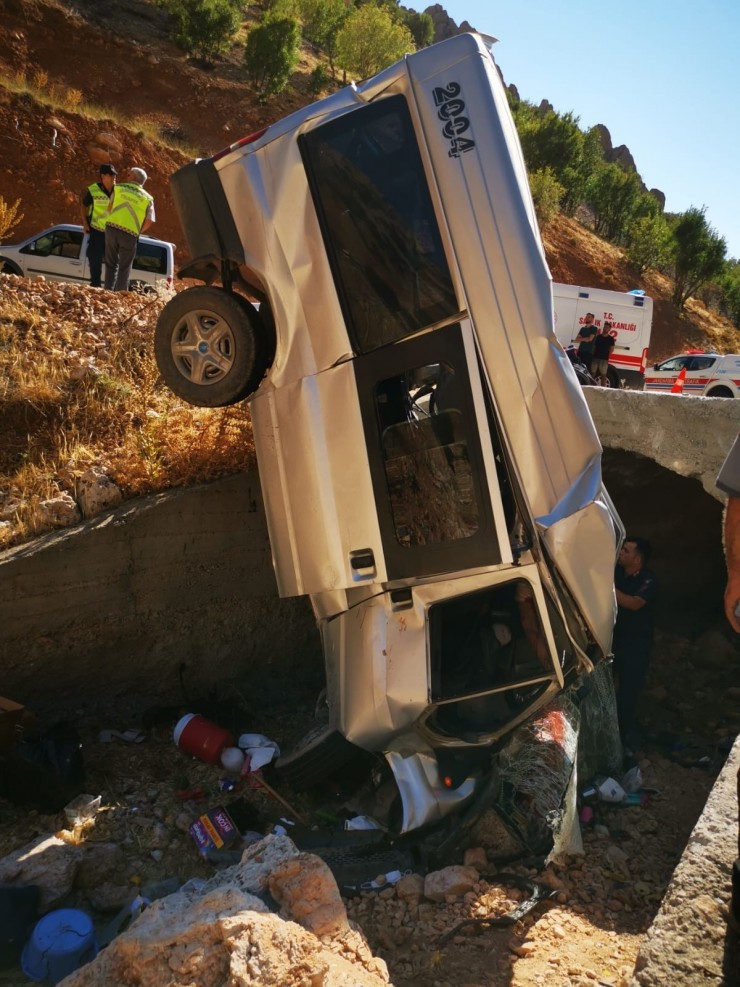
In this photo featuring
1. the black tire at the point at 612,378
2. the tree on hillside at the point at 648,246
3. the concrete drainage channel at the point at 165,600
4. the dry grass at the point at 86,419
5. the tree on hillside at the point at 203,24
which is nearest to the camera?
the concrete drainage channel at the point at 165,600

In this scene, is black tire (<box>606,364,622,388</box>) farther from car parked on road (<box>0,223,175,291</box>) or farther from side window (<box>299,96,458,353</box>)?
side window (<box>299,96,458,353</box>)

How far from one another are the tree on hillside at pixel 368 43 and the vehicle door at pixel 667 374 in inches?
783

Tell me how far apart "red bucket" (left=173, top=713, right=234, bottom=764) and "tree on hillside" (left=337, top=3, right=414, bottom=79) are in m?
32.6

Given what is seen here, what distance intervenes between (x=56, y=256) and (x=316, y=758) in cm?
1151

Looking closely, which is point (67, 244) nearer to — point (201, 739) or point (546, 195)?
point (201, 739)

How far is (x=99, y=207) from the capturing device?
847 centimetres

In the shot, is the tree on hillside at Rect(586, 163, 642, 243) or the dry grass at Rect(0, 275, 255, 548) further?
the tree on hillside at Rect(586, 163, 642, 243)

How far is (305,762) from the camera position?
4.57 metres

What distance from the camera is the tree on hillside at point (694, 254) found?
35875 mm

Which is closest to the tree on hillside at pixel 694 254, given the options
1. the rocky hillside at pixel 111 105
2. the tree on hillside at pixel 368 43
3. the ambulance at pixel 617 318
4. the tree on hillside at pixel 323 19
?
the rocky hillside at pixel 111 105

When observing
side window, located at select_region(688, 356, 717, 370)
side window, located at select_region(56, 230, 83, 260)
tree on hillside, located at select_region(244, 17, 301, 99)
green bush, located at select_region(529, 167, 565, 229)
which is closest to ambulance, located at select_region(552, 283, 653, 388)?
side window, located at select_region(688, 356, 717, 370)

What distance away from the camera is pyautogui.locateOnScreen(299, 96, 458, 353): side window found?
3926 mm

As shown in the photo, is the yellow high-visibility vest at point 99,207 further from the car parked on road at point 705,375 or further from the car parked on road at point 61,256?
the car parked on road at point 705,375

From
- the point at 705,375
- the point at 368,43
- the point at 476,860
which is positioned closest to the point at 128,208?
the point at 476,860
